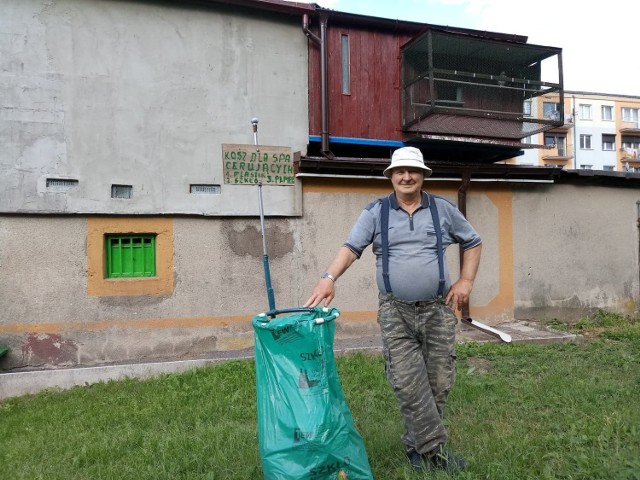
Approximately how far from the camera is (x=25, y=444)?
177 inches

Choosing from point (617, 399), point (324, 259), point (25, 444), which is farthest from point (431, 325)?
point (324, 259)

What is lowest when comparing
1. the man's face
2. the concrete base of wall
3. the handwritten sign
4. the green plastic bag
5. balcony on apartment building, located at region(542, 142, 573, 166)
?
the concrete base of wall

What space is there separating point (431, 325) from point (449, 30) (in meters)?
8.05

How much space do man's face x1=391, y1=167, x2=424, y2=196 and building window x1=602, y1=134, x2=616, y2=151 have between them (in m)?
50.0

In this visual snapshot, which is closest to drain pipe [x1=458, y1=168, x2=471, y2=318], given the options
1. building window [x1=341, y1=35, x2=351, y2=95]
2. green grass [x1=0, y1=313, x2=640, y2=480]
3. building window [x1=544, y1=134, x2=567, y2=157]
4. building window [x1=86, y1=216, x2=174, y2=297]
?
green grass [x1=0, y1=313, x2=640, y2=480]

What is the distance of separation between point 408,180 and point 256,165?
17.0ft

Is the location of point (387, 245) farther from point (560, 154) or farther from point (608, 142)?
point (608, 142)

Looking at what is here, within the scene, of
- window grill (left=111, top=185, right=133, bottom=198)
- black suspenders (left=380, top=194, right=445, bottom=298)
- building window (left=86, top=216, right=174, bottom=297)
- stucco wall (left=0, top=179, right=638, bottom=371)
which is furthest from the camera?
window grill (left=111, top=185, right=133, bottom=198)

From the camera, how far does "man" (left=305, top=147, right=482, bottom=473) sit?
330 centimetres

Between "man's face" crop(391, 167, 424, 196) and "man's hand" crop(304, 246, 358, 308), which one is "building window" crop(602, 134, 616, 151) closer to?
"man's face" crop(391, 167, 424, 196)

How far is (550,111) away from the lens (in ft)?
33.8

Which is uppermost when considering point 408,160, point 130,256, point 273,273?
point 408,160

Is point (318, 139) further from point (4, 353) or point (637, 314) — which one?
point (637, 314)

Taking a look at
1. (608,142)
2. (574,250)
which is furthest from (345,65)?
(608,142)
